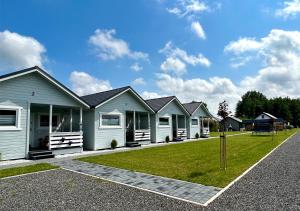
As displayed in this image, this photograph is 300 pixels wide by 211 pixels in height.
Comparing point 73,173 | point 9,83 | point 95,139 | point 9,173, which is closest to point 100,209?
point 73,173

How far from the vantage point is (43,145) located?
51.6ft

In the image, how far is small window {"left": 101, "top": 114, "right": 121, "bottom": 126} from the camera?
691 inches

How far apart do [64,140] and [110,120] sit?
173 inches

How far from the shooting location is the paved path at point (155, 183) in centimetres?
625

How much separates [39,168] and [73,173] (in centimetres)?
181

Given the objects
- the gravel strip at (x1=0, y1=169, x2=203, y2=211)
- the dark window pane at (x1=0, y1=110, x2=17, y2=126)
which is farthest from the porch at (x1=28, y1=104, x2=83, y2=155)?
the gravel strip at (x1=0, y1=169, x2=203, y2=211)

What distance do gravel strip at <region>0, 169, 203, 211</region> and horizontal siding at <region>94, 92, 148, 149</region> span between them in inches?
351

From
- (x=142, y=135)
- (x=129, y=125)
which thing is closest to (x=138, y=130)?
(x=142, y=135)

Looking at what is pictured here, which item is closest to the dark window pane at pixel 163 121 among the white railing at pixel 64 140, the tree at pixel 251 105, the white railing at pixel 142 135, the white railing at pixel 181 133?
the white railing at pixel 181 133

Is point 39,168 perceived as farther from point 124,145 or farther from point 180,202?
point 124,145

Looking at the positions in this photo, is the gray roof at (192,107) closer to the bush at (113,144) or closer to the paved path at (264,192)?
the bush at (113,144)

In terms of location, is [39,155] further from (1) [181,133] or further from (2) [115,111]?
(1) [181,133]

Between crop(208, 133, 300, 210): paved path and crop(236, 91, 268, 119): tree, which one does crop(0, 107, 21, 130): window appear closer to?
crop(208, 133, 300, 210): paved path

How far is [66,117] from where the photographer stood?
58.2 feet
